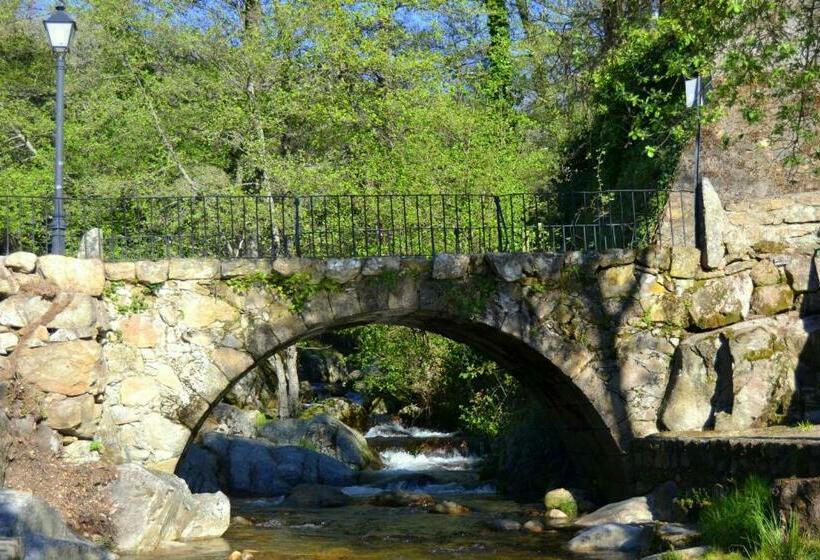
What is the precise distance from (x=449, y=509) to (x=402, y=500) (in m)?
1.10

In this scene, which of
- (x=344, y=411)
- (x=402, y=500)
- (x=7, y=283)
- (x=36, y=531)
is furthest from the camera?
(x=344, y=411)

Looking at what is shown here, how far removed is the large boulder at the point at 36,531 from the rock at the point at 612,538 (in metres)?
4.17

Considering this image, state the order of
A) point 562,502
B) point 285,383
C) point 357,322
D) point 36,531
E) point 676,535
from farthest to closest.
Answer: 1. point 285,383
2. point 562,502
3. point 357,322
4. point 676,535
5. point 36,531

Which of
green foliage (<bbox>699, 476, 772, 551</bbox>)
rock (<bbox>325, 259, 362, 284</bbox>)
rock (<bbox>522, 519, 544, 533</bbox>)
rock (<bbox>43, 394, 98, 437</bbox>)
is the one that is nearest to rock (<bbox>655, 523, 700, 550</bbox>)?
green foliage (<bbox>699, 476, 772, 551</bbox>)

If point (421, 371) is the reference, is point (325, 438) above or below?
below

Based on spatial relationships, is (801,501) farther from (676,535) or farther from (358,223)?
(358,223)

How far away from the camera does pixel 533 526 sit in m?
10.7

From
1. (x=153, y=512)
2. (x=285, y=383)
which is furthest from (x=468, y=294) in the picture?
(x=285, y=383)

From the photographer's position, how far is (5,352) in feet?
31.9

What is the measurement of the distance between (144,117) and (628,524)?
45.1 feet

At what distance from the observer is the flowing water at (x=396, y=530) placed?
9.26 metres

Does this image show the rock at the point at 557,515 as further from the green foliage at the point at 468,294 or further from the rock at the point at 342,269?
the rock at the point at 342,269

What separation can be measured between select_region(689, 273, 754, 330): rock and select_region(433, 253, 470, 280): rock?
106 inches

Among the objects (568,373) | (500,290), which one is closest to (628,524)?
(568,373)
